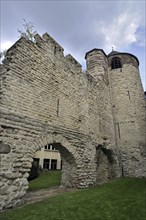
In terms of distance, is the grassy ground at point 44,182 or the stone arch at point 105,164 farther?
the stone arch at point 105,164

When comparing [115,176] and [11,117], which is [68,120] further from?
[115,176]

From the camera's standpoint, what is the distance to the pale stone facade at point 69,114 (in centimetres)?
487

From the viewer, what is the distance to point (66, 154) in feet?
23.4

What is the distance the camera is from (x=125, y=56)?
13.9 meters

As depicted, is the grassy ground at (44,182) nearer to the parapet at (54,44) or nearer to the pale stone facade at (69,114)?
the pale stone facade at (69,114)

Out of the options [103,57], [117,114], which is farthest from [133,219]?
[103,57]

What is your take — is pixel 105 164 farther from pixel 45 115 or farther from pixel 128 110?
pixel 45 115

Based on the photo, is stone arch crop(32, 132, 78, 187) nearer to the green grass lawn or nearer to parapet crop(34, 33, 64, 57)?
the green grass lawn

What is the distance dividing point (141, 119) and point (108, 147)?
12.7ft

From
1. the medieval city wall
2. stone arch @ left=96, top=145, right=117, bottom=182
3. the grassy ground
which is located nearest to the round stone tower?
stone arch @ left=96, top=145, right=117, bottom=182

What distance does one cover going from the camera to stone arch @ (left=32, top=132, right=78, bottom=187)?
6.09 meters

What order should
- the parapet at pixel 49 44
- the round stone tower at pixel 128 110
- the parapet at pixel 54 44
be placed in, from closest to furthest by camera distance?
1. the parapet at pixel 49 44
2. the parapet at pixel 54 44
3. the round stone tower at pixel 128 110

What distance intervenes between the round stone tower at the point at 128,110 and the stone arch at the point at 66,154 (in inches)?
216

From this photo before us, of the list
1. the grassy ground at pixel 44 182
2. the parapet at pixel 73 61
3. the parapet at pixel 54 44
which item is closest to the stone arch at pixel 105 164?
the grassy ground at pixel 44 182
